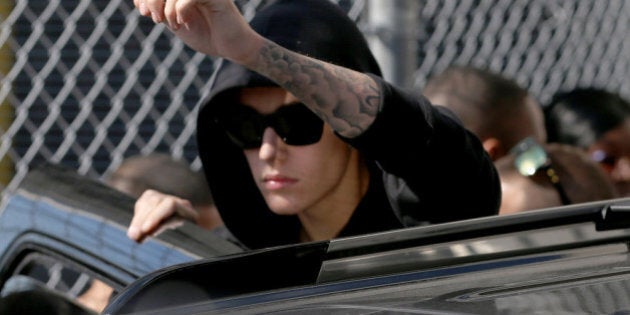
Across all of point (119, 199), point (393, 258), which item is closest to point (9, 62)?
point (119, 199)

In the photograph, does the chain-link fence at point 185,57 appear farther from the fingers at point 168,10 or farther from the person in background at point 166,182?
the fingers at point 168,10

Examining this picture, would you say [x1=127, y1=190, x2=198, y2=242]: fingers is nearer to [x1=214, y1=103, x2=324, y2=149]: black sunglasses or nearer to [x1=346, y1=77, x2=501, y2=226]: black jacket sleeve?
[x1=214, y1=103, x2=324, y2=149]: black sunglasses

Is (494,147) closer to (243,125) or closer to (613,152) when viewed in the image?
(613,152)

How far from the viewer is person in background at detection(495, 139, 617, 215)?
2.46 meters

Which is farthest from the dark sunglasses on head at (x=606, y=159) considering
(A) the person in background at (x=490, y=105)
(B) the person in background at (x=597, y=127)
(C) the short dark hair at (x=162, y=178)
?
(C) the short dark hair at (x=162, y=178)

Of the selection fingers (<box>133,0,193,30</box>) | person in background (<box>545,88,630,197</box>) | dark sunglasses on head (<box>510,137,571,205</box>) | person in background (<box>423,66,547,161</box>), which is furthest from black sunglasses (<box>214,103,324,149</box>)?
person in background (<box>545,88,630,197</box>)

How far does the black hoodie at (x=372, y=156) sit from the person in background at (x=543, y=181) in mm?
434

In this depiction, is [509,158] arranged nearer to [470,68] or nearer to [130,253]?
[470,68]

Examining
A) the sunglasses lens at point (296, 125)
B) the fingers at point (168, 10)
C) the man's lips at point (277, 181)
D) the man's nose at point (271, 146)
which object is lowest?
the man's lips at point (277, 181)

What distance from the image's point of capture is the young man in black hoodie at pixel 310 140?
1.67m

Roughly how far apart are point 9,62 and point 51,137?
1.26m

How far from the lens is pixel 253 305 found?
1.02 metres

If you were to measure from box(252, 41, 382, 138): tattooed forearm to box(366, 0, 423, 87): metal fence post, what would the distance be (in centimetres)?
108

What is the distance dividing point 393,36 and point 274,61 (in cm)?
123
